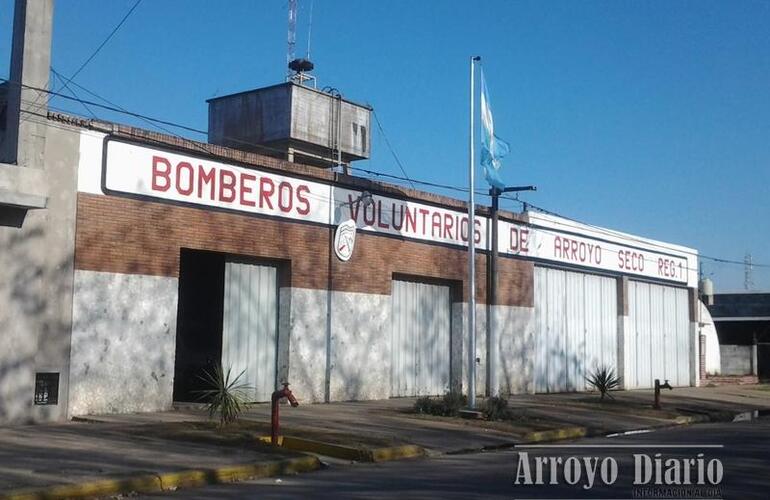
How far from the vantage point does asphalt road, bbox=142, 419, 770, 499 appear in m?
11.3

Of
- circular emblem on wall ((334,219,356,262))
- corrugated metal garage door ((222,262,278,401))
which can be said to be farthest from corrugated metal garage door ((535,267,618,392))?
corrugated metal garage door ((222,262,278,401))

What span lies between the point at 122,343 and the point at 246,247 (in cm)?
387

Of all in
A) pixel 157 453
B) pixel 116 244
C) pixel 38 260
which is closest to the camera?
pixel 157 453

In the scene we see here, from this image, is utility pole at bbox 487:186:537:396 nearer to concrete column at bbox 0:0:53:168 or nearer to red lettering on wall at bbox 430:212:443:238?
red lettering on wall at bbox 430:212:443:238

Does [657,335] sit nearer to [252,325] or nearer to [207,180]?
[252,325]

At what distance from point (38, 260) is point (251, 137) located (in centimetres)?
1235

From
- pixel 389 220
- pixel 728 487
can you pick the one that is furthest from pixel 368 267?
pixel 728 487

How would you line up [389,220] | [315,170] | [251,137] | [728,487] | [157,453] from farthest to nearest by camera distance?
1. [251,137]
2. [389,220]
3. [315,170]
4. [157,453]
5. [728,487]

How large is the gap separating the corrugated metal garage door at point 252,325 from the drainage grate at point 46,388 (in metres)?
4.61

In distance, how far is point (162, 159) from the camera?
1969 centimetres

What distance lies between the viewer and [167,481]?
12.0 m

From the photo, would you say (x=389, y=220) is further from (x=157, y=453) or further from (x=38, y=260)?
(x=157, y=453)

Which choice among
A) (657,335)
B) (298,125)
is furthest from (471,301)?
(657,335)

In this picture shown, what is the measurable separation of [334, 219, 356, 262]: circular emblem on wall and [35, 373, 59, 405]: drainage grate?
810cm
